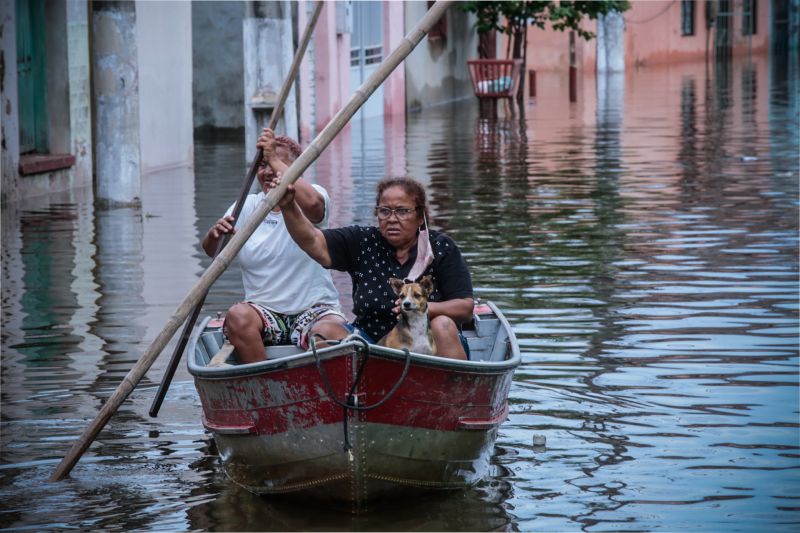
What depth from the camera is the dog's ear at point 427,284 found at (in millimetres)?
6634

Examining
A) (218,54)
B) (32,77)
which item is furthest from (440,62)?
(32,77)

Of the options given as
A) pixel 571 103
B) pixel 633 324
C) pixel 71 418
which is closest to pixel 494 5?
pixel 571 103

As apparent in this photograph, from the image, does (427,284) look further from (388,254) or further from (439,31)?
(439,31)

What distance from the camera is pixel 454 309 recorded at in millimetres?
6859

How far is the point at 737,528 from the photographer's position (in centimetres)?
614

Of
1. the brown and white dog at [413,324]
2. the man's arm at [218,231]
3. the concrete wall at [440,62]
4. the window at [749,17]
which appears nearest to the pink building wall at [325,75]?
the concrete wall at [440,62]

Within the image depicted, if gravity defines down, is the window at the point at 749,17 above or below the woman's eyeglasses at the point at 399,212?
above

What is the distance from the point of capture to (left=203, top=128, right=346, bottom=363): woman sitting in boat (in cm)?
738

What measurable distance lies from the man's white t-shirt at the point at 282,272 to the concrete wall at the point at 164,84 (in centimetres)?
1189

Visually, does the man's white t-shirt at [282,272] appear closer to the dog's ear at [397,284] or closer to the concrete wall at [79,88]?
the dog's ear at [397,284]

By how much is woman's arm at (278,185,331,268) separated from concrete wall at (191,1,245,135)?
18956 mm

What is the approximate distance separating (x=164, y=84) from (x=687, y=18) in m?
38.6

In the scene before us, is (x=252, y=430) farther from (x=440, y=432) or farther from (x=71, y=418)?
(x=71, y=418)

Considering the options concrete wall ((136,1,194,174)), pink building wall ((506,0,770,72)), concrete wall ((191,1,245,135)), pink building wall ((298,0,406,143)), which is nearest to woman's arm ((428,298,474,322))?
concrete wall ((136,1,194,174))
